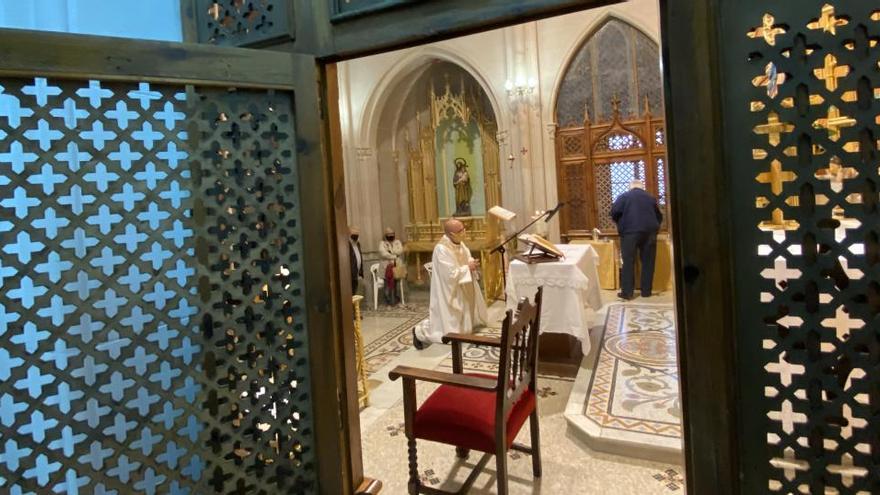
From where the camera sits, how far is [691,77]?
1330mm

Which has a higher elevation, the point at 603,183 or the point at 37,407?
the point at 603,183

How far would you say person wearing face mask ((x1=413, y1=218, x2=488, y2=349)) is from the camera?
545 cm

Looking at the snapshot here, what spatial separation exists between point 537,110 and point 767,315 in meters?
7.34

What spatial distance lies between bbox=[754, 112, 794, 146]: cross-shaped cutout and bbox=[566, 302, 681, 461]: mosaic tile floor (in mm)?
1695

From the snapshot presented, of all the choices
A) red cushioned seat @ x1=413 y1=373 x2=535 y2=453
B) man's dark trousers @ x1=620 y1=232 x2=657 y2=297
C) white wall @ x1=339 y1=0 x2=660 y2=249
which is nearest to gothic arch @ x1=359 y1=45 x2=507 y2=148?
white wall @ x1=339 y1=0 x2=660 y2=249

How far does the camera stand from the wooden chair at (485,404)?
2.30 m

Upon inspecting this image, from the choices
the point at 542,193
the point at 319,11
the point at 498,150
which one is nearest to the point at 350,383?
the point at 319,11

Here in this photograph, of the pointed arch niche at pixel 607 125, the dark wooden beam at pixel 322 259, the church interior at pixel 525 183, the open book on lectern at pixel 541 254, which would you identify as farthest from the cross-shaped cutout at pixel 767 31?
the pointed arch niche at pixel 607 125

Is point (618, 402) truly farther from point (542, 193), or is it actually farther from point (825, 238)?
point (542, 193)

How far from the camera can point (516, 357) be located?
257 cm

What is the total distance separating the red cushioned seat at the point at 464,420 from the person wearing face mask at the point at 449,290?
2.81 m

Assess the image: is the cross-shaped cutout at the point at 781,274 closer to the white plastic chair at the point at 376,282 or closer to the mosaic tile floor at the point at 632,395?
the mosaic tile floor at the point at 632,395

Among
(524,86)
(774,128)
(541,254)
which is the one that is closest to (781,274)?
(774,128)

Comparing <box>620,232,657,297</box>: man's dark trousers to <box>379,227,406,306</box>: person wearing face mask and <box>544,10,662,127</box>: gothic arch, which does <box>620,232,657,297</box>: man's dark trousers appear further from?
<box>379,227,406,306</box>: person wearing face mask
